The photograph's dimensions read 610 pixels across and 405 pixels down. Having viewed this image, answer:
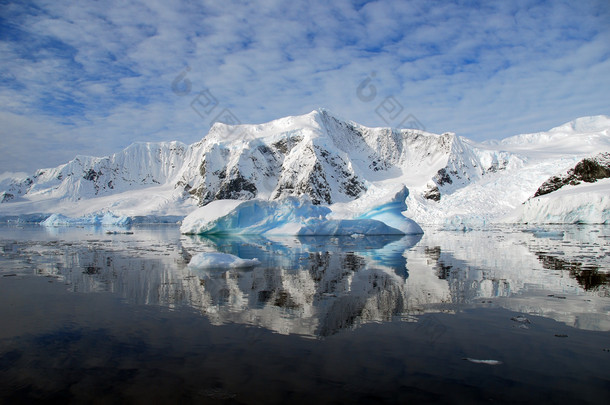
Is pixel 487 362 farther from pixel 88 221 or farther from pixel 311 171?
pixel 311 171

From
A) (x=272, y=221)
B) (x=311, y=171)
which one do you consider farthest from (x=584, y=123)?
(x=272, y=221)

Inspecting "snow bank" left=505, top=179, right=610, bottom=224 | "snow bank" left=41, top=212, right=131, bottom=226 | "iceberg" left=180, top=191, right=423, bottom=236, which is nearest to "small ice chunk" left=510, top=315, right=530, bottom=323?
"iceberg" left=180, top=191, right=423, bottom=236

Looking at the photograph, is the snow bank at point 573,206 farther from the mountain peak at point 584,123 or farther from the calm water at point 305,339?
the mountain peak at point 584,123

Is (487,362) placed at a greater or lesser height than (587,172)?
Result: lesser

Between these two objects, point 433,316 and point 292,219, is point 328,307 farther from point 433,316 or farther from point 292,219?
point 292,219

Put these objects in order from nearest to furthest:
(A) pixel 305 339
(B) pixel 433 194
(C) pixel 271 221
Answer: (A) pixel 305 339 → (C) pixel 271 221 → (B) pixel 433 194

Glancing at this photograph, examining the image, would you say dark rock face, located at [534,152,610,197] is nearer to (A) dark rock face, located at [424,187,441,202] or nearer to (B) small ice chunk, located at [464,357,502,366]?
(A) dark rock face, located at [424,187,441,202]
